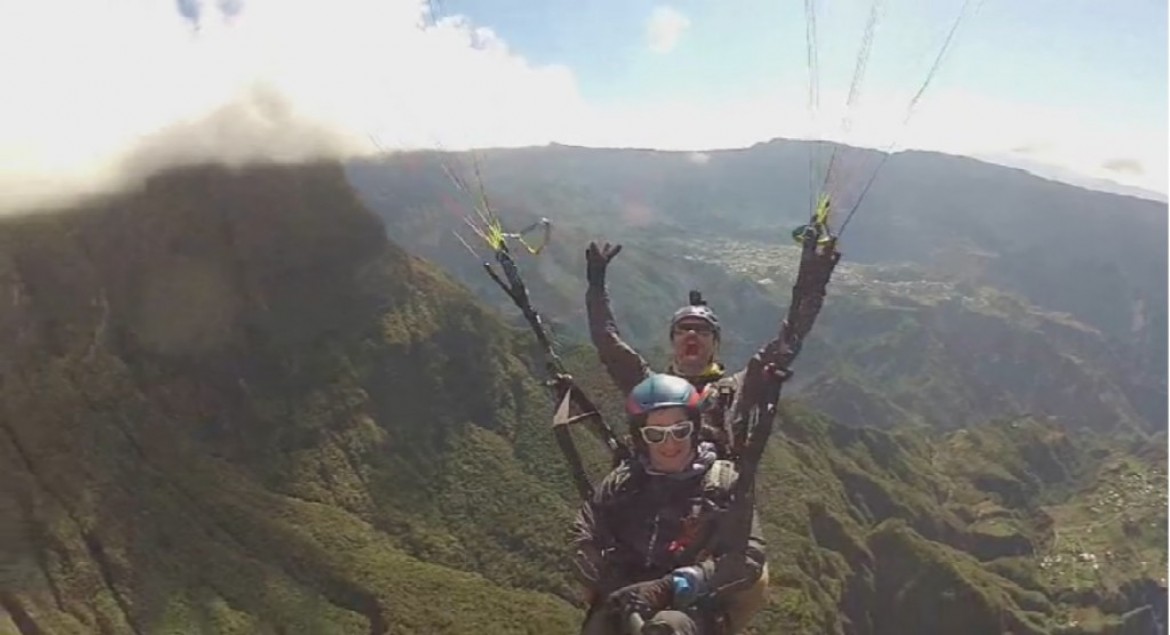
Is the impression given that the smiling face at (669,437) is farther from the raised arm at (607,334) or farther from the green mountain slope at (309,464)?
the green mountain slope at (309,464)

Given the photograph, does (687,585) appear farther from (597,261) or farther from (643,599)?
(597,261)

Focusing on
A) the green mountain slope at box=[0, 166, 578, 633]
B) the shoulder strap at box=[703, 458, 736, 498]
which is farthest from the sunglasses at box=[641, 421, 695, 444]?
the green mountain slope at box=[0, 166, 578, 633]

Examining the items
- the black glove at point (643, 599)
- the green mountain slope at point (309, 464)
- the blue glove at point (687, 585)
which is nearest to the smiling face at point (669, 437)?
the blue glove at point (687, 585)

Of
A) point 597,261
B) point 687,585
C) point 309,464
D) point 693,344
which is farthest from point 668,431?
point 309,464

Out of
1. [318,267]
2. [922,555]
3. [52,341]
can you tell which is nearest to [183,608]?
[52,341]

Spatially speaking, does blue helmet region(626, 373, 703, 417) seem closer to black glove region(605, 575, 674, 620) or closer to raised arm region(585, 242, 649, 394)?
black glove region(605, 575, 674, 620)
